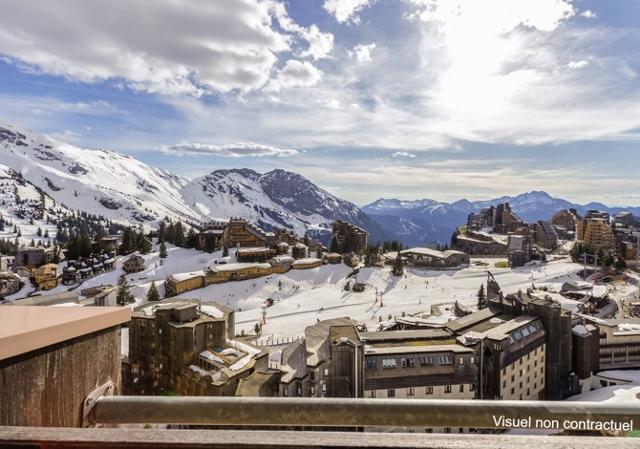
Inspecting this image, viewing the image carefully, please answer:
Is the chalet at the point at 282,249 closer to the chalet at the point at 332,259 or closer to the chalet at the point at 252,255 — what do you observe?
the chalet at the point at 252,255

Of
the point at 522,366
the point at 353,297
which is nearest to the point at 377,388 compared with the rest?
the point at 522,366

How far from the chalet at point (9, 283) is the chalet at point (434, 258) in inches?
2902

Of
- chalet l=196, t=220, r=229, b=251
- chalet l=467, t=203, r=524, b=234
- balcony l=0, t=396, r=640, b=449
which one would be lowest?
chalet l=196, t=220, r=229, b=251

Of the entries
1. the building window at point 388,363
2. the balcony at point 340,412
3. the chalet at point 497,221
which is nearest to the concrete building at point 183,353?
the building window at point 388,363

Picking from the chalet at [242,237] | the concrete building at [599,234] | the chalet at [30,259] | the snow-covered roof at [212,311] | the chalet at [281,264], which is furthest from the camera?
the concrete building at [599,234]

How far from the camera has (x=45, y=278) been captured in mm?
66688

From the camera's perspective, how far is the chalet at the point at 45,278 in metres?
66.5

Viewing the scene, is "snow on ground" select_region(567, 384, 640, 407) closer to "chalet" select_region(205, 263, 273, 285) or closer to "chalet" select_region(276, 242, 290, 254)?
"chalet" select_region(205, 263, 273, 285)

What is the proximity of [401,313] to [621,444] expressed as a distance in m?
51.0

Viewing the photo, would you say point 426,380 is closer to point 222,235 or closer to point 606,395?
point 606,395

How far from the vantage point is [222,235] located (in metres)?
87.4

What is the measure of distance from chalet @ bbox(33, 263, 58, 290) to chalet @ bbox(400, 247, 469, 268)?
6820cm

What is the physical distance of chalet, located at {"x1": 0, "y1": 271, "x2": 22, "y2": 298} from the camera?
64.1m

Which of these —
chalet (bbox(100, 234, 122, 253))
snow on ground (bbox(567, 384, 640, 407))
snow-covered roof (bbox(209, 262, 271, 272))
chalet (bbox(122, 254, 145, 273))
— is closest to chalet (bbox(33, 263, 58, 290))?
chalet (bbox(122, 254, 145, 273))
